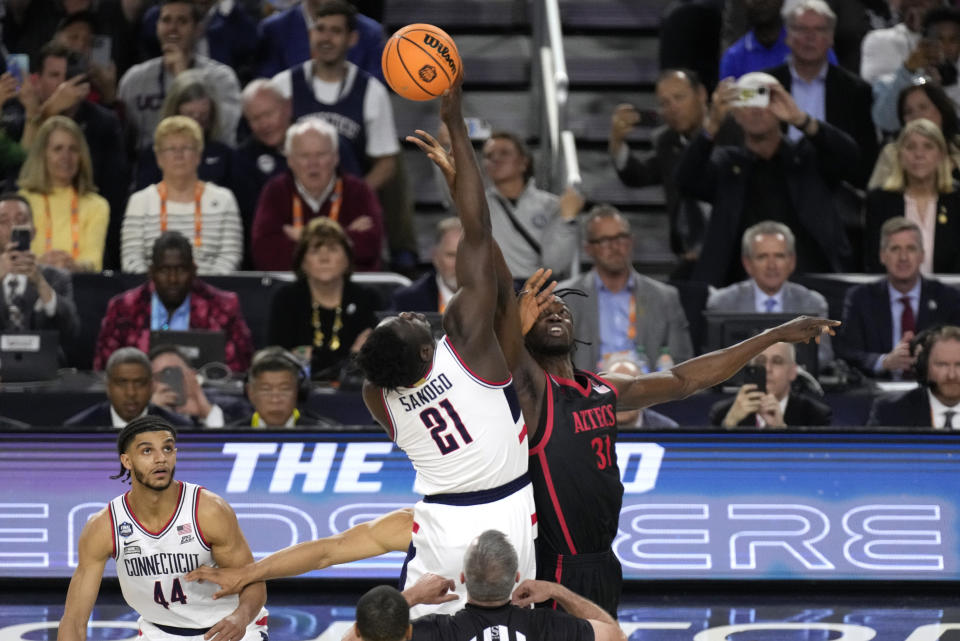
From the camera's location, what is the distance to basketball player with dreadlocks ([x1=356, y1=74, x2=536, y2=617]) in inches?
243

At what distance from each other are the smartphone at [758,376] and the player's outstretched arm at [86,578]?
408 centimetres

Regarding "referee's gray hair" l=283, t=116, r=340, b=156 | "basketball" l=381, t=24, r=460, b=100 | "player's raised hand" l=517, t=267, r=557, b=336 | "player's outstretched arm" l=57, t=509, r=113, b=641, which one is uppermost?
"referee's gray hair" l=283, t=116, r=340, b=156

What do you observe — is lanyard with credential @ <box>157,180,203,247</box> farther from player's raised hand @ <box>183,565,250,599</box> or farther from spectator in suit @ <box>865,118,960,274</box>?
player's raised hand @ <box>183,565,250,599</box>

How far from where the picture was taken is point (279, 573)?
6738 millimetres

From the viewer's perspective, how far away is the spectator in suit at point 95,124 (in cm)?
1214

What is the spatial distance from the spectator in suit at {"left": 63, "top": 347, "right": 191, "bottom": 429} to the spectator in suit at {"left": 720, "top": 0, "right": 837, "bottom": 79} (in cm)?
528

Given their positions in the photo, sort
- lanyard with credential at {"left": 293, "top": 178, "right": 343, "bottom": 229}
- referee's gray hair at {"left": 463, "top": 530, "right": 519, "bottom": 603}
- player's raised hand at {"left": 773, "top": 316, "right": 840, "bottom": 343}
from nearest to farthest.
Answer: referee's gray hair at {"left": 463, "top": 530, "right": 519, "bottom": 603} < player's raised hand at {"left": 773, "top": 316, "right": 840, "bottom": 343} < lanyard with credential at {"left": 293, "top": 178, "right": 343, "bottom": 229}

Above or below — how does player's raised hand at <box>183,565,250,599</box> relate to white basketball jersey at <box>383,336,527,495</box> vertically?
below

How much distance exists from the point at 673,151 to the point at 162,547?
6.43 meters

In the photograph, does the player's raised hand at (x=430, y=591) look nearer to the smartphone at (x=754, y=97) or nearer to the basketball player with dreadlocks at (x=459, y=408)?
the basketball player with dreadlocks at (x=459, y=408)

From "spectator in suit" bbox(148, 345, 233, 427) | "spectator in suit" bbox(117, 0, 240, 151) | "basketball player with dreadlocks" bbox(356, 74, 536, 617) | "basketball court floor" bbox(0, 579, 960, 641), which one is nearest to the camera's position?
"basketball player with dreadlocks" bbox(356, 74, 536, 617)

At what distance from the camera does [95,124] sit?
12297mm

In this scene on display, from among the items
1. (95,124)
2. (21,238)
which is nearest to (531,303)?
(21,238)

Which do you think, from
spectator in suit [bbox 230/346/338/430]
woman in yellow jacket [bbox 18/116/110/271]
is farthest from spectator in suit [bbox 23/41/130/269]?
spectator in suit [bbox 230/346/338/430]
